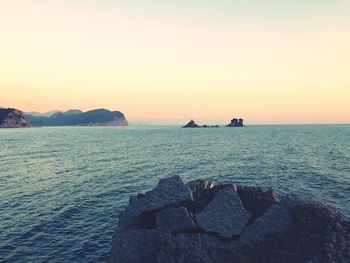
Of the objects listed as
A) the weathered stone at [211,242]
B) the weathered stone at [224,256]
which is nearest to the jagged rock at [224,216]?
the weathered stone at [211,242]

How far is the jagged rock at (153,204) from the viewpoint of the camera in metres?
25.5

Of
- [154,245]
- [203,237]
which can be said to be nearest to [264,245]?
[203,237]

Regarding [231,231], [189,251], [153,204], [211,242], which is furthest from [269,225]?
[153,204]

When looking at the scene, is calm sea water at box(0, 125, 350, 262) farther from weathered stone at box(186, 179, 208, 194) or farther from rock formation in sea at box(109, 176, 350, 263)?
weathered stone at box(186, 179, 208, 194)

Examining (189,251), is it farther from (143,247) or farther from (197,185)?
(197,185)

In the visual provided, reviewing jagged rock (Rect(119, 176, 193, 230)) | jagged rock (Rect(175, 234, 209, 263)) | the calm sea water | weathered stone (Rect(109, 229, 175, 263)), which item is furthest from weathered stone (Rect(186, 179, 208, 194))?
the calm sea water

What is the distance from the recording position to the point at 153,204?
25.7m

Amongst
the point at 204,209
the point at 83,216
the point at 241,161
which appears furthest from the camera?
the point at 241,161

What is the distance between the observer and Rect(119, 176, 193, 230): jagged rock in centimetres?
2553

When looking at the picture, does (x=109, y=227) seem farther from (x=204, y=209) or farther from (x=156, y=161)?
(x=156, y=161)

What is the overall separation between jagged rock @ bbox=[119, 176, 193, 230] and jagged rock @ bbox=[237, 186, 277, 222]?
5.01 m

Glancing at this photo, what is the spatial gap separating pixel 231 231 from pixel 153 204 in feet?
23.8

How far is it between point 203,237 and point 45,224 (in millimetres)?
19467

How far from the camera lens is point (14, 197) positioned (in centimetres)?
4172
